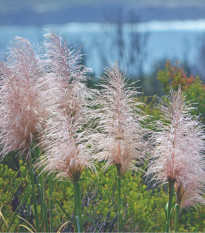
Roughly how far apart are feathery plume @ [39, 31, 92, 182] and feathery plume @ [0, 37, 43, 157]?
0.37 ft

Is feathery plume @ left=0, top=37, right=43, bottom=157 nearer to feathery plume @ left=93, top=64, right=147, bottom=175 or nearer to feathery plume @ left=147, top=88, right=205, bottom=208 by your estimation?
feathery plume @ left=93, top=64, right=147, bottom=175

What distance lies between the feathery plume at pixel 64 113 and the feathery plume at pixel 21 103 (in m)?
0.11

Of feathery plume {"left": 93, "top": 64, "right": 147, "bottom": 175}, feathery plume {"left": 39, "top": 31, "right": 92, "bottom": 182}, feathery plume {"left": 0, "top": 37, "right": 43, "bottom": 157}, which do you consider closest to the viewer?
feathery plume {"left": 39, "top": 31, "right": 92, "bottom": 182}

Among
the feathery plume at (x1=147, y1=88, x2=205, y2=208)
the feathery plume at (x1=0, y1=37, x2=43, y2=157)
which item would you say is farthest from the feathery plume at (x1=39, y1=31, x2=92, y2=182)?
the feathery plume at (x1=147, y1=88, x2=205, y2=208)

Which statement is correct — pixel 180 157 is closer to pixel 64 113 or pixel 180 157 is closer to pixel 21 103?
pixel 64 113

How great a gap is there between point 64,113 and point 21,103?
0.43 meters

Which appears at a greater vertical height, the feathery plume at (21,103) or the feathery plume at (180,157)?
the feathery plume at (21,103)

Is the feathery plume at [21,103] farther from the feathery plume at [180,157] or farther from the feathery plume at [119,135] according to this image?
the feathery plume at [180,157]

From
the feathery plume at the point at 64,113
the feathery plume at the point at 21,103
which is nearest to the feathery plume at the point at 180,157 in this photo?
the feathery plume at the point at 64,113

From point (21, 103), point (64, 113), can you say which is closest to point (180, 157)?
point (64, 113)

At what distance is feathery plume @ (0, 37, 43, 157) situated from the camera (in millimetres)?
2898

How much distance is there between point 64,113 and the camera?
2709 mm

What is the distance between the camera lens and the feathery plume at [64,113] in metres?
2.58

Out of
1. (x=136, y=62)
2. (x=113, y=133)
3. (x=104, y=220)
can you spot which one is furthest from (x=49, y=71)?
(x=136, y=62)
